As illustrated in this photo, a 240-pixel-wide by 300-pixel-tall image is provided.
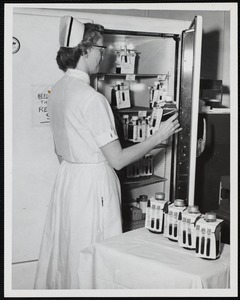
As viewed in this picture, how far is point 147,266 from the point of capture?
5.22ft

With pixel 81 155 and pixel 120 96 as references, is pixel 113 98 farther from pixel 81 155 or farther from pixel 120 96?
pixel 81 155

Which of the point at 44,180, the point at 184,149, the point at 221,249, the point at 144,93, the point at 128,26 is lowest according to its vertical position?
the point at 221,249

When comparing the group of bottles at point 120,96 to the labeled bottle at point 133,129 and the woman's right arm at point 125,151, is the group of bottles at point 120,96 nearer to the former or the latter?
the labeled bottle at point 133,129

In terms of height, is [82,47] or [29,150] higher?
[82,47]

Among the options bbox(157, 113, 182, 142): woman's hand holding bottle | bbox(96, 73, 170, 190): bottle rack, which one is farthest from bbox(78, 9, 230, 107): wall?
bbox(157, 113, 182, 142): woman's hand holding bottle

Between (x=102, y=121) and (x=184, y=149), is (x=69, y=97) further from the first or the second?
(x=184, y=149)

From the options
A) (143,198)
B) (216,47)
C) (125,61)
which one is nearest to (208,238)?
(143,198)

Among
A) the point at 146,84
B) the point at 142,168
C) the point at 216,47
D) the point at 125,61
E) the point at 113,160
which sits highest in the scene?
the point at 216,47

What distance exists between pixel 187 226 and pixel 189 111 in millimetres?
698

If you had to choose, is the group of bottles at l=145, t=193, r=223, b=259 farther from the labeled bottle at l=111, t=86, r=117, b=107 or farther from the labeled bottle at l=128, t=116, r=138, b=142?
the labeled bottle at l=111, t=86, r=117, b=107

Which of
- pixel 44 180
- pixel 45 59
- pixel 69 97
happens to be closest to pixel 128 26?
pixel 45 59

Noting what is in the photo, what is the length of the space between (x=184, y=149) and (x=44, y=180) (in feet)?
3.13

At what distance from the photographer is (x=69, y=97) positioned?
2.02m

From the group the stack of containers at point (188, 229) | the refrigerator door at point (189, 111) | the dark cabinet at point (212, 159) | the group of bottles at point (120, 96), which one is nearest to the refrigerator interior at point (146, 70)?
the group of bottles at point (120, 96)
